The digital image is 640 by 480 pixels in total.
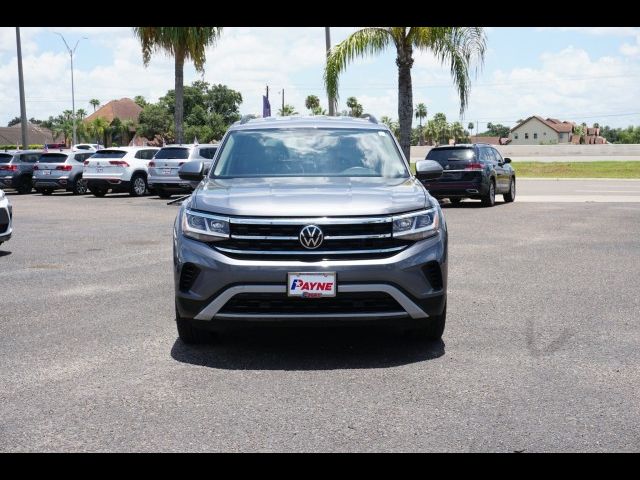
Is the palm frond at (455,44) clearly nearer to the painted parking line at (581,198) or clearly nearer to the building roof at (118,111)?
the painted parking line at (581,198)

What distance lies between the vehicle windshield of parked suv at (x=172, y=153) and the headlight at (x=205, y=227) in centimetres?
1999

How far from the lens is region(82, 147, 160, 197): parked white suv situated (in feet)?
91.5

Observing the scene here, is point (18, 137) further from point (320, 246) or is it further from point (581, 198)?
point (320, 246)

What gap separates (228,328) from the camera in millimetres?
6020

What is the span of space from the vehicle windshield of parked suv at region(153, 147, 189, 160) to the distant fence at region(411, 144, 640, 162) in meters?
38.4

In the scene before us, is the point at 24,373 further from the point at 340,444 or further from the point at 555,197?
the point at 555,197

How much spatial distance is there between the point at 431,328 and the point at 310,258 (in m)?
1.13

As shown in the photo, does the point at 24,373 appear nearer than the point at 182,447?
No

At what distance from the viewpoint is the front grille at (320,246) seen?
5844mm

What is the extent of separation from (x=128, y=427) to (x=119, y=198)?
2392cm

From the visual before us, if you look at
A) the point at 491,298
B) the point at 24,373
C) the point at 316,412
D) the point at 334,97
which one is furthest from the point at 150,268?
the point at 334,97

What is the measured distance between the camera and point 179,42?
32.6 m

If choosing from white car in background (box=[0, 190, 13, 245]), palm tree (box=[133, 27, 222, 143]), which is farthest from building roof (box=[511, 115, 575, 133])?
white car in background (box=[0, 190, 13, 245])

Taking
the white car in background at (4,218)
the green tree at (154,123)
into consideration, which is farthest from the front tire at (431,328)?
the green tree at (154,123)
